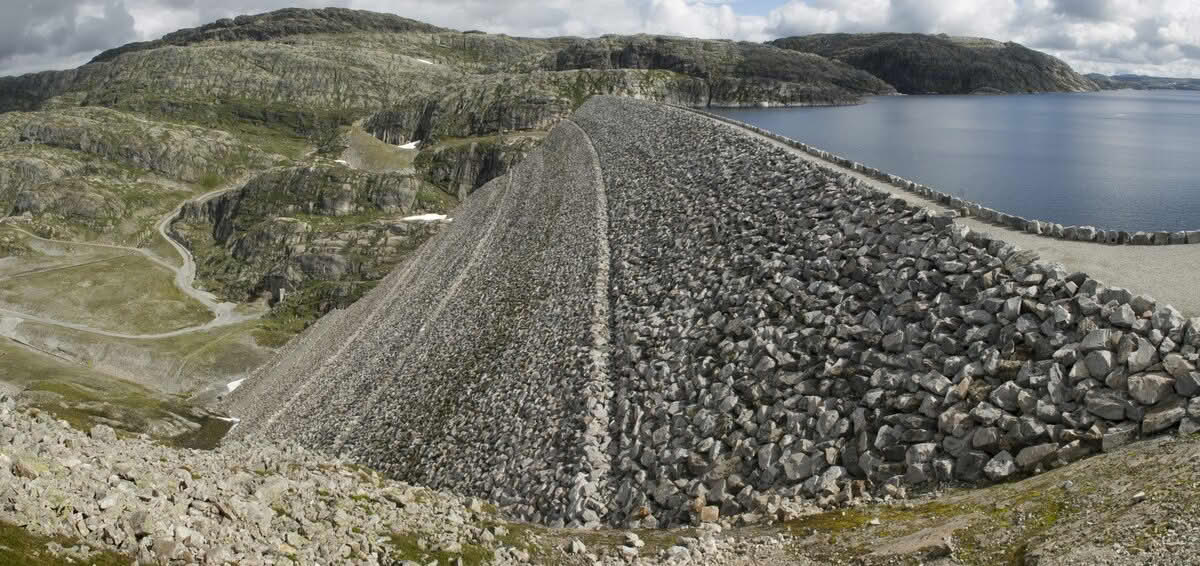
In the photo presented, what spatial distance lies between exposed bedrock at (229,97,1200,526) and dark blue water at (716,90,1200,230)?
27600 millimetres

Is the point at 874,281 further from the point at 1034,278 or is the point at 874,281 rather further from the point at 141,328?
the point at 141,328

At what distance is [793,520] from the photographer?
1263 cm

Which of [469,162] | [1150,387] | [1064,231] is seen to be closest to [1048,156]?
[1064,231]

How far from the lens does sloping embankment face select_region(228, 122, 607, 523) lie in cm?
2088

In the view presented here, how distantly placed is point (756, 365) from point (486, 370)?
586 inches

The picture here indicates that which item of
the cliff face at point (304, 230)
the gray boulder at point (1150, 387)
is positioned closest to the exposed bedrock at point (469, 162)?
the cliff face at point (304, 230)

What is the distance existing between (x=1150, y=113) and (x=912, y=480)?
15125 cm

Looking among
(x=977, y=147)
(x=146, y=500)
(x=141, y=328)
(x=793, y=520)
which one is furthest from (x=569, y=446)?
(x=141, y=328)

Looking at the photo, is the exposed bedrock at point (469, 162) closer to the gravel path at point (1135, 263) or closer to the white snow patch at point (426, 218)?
the white snow patch at point (426, 218)

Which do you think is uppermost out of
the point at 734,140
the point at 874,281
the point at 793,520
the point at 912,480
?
the point at 734,140

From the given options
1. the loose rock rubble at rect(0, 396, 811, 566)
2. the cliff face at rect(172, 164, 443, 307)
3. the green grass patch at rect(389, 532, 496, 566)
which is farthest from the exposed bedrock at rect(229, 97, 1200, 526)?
the cliff face at rect(172, 164, 443, 307)

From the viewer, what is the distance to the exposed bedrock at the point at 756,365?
1163 centimetres

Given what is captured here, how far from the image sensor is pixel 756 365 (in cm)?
1767

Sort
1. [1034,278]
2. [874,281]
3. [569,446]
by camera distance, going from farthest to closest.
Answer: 1. [569,446]
2. [874,281]
3. [1034,278]
